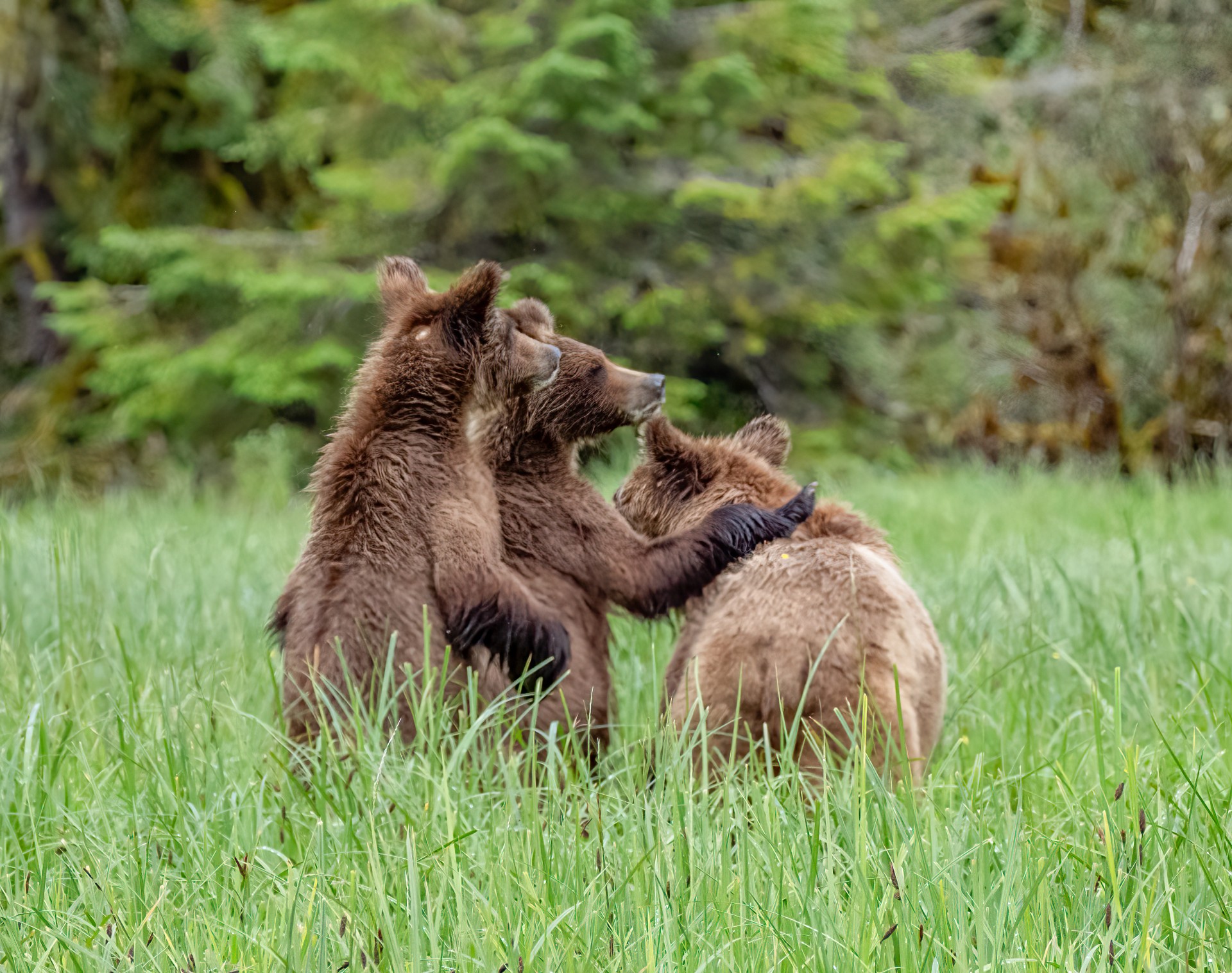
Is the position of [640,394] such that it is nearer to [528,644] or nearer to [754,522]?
[754,522]

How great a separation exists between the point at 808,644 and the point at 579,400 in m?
0.78

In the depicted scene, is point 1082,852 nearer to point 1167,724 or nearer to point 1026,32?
point 1167,724

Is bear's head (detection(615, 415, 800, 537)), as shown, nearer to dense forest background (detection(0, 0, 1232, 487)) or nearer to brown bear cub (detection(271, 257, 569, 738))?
brown bear cub (detection(271, 257, 569, 738))

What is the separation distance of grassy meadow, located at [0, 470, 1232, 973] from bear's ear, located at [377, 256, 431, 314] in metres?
0.90

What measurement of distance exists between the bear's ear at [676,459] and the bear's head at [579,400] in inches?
1.8

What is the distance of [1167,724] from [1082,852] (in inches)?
37.0

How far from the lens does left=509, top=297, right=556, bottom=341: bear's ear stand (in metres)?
2.82

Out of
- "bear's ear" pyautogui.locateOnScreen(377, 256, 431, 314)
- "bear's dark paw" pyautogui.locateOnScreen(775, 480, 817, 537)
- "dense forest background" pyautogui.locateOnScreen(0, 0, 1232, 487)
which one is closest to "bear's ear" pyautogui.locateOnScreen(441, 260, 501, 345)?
"bear's ear" pyautogui.locateOnScreen(377, 256, 431, 314)

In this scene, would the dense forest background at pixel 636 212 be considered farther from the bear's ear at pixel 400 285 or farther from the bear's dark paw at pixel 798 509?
the bear's dark paw at pixel 798 509

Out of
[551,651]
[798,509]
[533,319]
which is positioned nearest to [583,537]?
[551,651]

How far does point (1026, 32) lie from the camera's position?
12.9 m

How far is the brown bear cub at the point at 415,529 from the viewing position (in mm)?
2342

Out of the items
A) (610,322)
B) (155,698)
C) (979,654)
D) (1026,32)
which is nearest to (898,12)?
(1026,32)

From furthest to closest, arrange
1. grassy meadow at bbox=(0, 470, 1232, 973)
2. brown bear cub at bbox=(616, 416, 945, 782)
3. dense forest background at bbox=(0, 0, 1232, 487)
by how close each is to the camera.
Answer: dense forest background at bbox=(0, 0, 1232, 487), brown bear cub at bbox=(616, 416, 945, 782), grassy meadow at bbox=(0, 470, 1232, 973)
